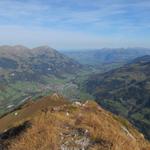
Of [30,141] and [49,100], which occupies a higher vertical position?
[30,141]

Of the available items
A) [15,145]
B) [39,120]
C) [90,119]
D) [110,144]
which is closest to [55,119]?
[39,120]

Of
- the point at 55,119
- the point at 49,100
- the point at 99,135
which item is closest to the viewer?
the point at 99,135

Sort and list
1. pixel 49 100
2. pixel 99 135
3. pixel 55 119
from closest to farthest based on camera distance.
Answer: pixel 99 135 → pixel 55 119 → pixel 49 100

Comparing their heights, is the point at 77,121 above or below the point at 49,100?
above

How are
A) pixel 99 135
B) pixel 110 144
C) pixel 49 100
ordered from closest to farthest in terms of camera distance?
1. pixel 110 144
2. pixel 99 135
3. pixel 49 100

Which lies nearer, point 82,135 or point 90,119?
Answer: point 82,135

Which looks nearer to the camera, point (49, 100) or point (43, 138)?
point (43, 138)

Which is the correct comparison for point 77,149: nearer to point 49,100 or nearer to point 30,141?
point 30,141

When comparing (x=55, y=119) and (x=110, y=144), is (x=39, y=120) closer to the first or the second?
(x=55, y=119)

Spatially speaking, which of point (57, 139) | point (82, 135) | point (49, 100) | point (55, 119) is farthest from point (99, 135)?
point (49, 100)
